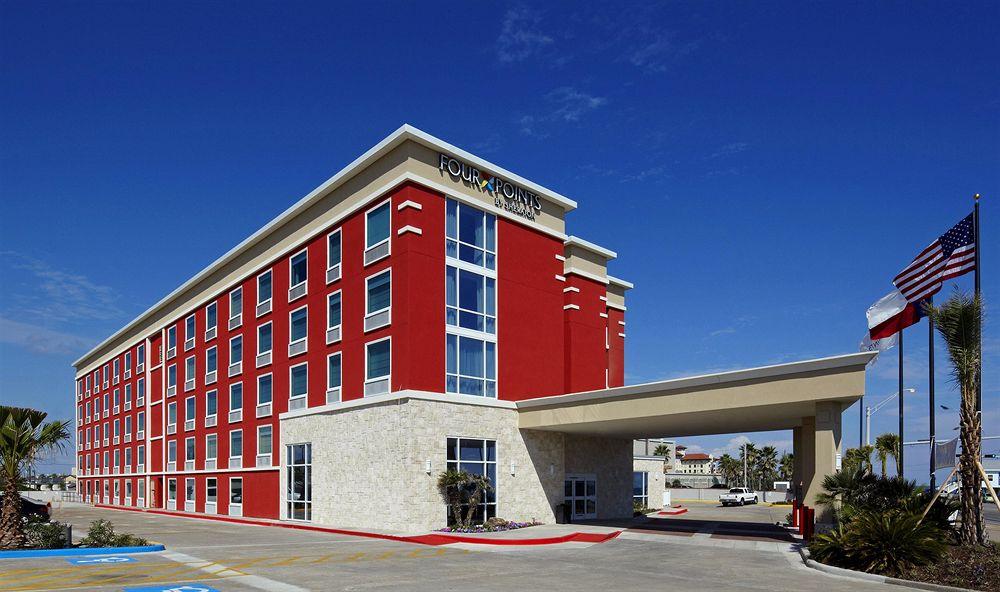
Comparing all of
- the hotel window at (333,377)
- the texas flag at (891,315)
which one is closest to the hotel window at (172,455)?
the hotel window at (333,377)

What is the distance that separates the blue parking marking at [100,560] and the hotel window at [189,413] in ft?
109

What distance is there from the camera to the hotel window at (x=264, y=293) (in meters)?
44.2

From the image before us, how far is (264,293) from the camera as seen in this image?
44.8m

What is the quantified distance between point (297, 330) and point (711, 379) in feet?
72.6

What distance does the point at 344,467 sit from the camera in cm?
3478

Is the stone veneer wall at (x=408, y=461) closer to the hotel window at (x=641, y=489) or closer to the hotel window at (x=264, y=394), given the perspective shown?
the hotel window at (x=264, y=394)

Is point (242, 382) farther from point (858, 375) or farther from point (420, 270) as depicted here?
point (858, 375)

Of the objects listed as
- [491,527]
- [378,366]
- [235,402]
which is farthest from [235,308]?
[491,527]

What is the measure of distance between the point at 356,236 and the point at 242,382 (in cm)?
1552

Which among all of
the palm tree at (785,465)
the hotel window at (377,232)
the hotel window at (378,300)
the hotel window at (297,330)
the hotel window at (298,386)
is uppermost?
the hotel window at (377,232)

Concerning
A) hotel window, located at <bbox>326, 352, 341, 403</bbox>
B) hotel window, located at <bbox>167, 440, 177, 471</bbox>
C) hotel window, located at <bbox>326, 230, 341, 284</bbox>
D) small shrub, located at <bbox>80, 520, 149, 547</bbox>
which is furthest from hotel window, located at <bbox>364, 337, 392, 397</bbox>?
hotel window, located at <bbox>167, 440, 177, 471</bbox>

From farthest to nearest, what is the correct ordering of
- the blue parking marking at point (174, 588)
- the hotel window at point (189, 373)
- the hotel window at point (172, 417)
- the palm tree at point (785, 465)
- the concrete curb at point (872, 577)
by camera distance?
the palm tree at point (785, 465), the hotel window at point (172, 417), the hotel window at point (189, 373), the concrete curb at point (872, 577), the blue parking marking at point (174, 588)

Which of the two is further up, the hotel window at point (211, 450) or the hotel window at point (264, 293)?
the hotel window at point (264, 293)

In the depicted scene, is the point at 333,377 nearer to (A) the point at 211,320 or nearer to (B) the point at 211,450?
(B) the point at 211,450
